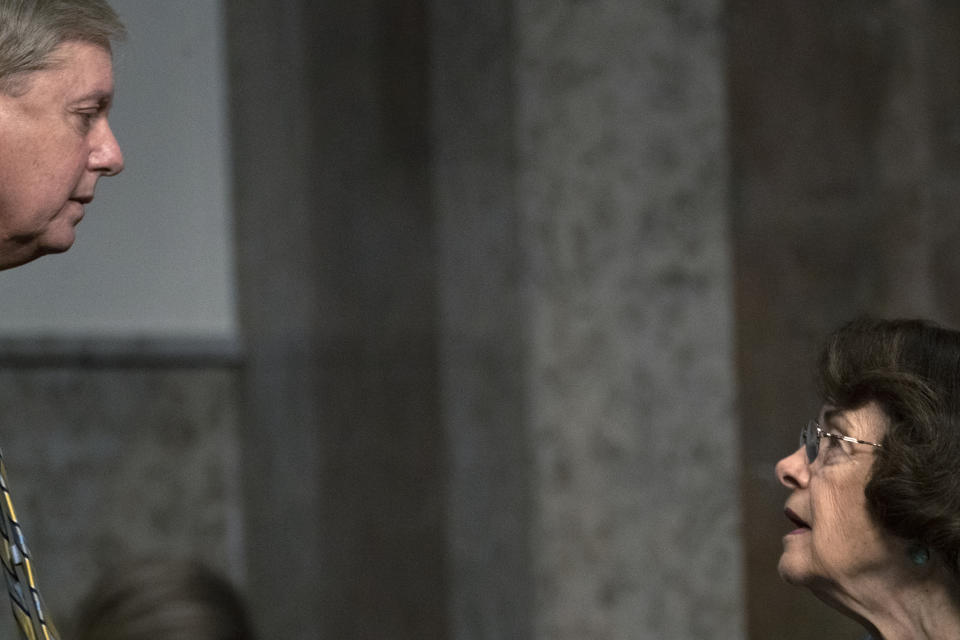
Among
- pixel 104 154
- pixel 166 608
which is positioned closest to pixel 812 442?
pixel 166 608

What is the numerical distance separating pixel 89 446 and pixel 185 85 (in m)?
1.38

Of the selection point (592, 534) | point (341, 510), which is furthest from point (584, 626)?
point (341, 510)

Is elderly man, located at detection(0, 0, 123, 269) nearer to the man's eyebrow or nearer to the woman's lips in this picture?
the man's eyebrow

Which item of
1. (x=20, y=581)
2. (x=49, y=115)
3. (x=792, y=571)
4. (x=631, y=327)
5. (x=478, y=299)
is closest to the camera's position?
(x=20, y=581)

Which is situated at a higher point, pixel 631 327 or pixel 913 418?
pixel 913 418

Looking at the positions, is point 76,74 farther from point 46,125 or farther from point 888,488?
point 888,488

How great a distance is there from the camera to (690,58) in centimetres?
405

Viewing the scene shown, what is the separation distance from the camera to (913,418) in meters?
1.77

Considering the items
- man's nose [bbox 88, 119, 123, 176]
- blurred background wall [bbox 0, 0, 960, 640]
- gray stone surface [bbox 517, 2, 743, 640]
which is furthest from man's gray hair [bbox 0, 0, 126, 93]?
gray stone surface [bbox 517, 2, 743, 640]

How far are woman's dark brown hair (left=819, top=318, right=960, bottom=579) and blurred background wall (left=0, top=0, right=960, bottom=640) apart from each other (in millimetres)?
1843

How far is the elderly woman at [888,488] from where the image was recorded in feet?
5.72

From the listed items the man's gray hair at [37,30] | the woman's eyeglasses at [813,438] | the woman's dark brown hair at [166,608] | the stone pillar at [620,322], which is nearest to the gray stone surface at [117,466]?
the stone pillar at [620,322]

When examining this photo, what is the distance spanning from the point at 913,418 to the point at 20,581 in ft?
3.98

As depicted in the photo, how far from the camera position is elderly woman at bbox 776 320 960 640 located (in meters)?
1.74
